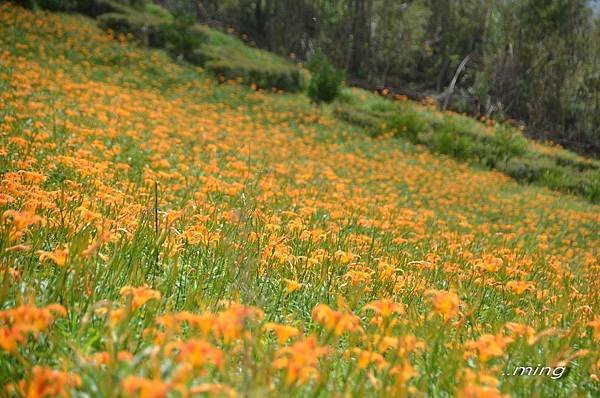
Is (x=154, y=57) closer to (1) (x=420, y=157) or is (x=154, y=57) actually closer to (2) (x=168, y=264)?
(1) (x=420, y=157)

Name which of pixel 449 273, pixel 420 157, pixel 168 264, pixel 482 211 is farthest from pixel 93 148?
pixel 420 157

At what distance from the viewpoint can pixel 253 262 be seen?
3.05 metres

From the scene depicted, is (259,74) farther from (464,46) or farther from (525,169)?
(464,46)

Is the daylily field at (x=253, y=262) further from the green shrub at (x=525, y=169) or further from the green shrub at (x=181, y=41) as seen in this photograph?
the green shrub at (x=181, y=41)

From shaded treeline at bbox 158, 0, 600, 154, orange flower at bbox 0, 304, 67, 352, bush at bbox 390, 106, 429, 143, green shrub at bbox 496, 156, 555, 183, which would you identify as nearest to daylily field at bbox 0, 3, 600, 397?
orange flower at bbox 0, 304, 67, 352

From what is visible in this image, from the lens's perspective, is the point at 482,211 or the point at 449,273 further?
the point at 482,211

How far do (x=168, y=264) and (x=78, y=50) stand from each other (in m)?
15.1

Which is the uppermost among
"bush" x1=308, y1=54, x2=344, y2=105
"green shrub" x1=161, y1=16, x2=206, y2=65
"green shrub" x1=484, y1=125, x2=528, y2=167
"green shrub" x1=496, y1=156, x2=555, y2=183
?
"green shrub" x1=161, y1=16, x2=206, y2=65

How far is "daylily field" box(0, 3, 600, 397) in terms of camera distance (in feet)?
5.73

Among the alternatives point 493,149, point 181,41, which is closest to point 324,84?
point 493,149

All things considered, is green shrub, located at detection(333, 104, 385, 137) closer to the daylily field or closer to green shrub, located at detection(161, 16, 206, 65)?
the daylily field

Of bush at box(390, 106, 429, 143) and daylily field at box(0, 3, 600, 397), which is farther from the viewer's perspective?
bush at box(390, 106, 429, 143)

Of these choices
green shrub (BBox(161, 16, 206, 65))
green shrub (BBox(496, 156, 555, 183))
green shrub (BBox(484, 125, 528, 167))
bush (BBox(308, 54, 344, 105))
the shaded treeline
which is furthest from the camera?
the shaded treeline

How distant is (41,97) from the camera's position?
9.02m
